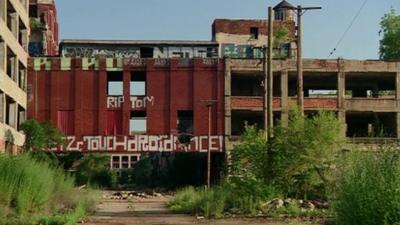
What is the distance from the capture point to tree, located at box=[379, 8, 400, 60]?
252 ft

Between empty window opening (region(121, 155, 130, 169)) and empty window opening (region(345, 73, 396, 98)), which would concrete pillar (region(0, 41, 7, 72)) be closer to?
empty window opening (region(345, 73, 396, 98))

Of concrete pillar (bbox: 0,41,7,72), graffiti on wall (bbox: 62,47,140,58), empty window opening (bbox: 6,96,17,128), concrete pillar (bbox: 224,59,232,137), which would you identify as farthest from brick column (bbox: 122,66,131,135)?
concrete pillar (bbox: 0,41,7,72)

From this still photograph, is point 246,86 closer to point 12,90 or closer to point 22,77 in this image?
point 22,77

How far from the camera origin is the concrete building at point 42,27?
2847 inches

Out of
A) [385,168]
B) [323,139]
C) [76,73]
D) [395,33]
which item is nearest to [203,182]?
Answer: [76,73]

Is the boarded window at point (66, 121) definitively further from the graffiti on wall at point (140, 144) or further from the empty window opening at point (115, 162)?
the empty window opening at point (115, 162)

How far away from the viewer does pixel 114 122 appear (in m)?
61.6

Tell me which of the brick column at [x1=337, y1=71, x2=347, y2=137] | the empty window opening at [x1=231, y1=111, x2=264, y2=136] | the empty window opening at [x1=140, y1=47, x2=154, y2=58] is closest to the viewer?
the brick column at [x1=337, y1=71, x2=347, y2=137]

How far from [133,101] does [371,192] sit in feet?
167

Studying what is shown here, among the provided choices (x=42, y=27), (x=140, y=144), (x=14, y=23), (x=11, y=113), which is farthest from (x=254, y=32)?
(x=11, y=113)

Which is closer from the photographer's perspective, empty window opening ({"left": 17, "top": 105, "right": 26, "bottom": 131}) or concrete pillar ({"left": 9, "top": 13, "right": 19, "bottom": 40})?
concrete pillar ({"left": 9, "top": 13, "right": 19, "bottom": 40})

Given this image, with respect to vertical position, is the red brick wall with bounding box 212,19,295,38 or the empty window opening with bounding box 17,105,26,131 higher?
the red brick wall with bounding box 212,19,295,38

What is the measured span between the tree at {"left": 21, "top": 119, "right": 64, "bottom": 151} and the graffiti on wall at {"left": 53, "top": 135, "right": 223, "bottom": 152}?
316 cm

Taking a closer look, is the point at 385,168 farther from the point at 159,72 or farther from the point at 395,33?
the point at 395,33
